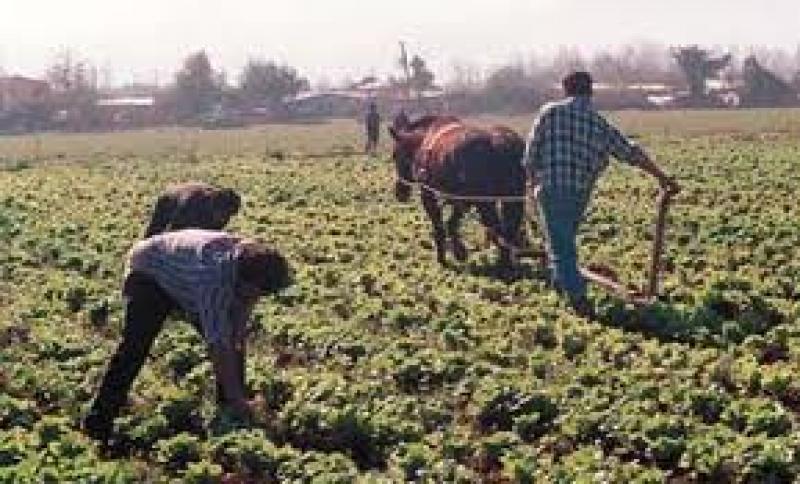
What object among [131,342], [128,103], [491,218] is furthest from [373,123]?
[128,103]

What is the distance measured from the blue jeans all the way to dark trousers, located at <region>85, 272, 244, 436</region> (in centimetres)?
397

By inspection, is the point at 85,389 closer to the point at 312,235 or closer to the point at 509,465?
the point at 509,465

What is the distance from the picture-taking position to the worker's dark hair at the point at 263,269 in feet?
25.4

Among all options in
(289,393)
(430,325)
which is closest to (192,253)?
(289,393)

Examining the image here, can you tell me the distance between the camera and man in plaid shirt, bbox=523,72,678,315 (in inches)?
451

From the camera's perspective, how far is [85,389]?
9.38 meters

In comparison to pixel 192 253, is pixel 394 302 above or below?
below

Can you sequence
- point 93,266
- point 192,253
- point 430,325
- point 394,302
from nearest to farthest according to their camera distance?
1. point 192,253
2. point 430,325
3. point 394,302
4. point 93,266

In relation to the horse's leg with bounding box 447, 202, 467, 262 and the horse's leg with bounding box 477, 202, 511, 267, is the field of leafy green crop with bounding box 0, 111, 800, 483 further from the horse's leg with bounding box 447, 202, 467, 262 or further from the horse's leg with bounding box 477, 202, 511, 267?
the horse's leg with bounding box 477, 202, 511, 267

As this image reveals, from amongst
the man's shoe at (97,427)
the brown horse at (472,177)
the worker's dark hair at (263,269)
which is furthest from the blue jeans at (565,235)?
the man's shoe at (97,427)

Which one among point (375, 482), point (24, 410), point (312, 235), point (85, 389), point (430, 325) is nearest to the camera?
point (375, 482)

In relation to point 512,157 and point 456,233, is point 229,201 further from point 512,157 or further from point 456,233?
point 456,233

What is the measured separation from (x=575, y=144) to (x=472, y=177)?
106 inches

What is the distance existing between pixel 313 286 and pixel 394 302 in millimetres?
1207
